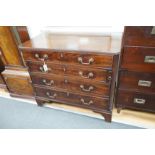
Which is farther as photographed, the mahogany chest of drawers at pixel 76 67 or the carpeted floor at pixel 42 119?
the carpeted floor at pixel 42 119

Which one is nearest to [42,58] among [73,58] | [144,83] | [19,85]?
[73,58]

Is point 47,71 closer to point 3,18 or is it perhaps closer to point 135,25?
point 3,18

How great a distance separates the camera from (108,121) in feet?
5.10

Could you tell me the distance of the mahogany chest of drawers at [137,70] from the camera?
3.65ft

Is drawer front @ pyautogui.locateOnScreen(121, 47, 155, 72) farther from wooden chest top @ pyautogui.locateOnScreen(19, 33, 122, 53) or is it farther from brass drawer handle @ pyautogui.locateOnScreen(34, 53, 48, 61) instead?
brass drawer handle @ pyautogui.locateOnScreen(34, 53, 48, 61)

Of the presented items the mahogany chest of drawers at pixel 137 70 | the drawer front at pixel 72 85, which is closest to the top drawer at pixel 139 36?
the mahogany chest of drawers at pixel 137 70

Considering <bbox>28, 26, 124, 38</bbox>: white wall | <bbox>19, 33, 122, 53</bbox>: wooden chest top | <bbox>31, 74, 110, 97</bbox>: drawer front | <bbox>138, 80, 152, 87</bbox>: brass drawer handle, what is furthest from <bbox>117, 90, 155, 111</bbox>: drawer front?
<bbox>28, 26, 124, 38</bbox>: white wall

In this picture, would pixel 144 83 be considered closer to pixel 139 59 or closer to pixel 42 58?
pixel 139 59

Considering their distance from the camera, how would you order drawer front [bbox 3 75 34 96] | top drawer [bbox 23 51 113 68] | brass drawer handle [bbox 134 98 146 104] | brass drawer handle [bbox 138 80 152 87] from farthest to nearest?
1. drawer front [bbox 3 75 34 96]
2. brass drawer handle [bbox 134 98 146 104]
3. brass drawer handle [bbox 138 80 152 87]
4. top drawer [bbox 23 51 113 68]

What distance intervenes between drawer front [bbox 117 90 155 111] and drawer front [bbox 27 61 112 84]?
31cm

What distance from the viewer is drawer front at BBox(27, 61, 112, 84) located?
4.14 ft

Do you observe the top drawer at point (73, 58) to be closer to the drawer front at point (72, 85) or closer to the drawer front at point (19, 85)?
the drawer front at point (72, 85)

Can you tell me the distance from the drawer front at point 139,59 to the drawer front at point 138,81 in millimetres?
60
